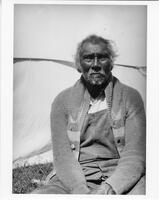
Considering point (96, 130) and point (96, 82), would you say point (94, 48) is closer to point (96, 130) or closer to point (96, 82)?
point (96, 82)

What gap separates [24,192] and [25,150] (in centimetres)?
24

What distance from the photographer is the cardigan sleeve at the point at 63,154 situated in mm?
2264

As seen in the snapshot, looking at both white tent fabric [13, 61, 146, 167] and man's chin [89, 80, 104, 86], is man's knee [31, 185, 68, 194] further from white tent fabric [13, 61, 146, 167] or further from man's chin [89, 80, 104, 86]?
man's chin [89, 80, 104, 86]

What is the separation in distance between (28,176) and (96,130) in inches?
18.4

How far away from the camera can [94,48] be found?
228cm

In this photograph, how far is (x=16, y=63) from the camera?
7.57 feet

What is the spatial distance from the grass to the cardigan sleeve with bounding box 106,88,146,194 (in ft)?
1.20

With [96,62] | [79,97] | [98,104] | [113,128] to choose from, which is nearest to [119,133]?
[113,128]

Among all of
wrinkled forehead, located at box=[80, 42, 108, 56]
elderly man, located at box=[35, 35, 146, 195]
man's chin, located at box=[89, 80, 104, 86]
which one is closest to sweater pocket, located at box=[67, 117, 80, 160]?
elderly man, located at box=[35, 35, 146, 195]

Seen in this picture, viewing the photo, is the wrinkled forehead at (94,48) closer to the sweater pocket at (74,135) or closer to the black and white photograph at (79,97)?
the black and white photograph at (79,97)

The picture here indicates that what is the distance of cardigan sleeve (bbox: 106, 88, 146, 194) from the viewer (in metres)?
2.25

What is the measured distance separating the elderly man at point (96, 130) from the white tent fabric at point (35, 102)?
0.04 m

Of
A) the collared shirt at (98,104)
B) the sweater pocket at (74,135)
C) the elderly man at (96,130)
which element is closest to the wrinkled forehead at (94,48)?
the elderly man at (96,130)
